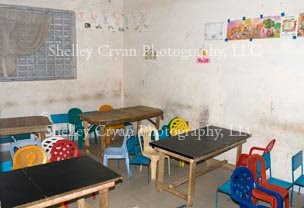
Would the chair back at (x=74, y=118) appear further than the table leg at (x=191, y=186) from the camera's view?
Yes

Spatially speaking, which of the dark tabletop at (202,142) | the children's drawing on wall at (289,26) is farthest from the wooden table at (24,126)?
the children's drawing on wall at (289,26)

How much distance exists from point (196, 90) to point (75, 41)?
9.14ft

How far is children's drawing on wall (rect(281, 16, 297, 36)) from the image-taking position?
3.81 m

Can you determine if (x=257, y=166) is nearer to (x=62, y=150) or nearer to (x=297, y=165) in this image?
(x=297, y=165)

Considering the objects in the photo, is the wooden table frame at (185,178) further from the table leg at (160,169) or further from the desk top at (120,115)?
the desk top at (120,115)

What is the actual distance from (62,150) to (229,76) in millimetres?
2832

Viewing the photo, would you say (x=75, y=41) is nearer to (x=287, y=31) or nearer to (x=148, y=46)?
(x=148, y=46)

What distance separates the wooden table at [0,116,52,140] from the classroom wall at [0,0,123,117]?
3.09 ft

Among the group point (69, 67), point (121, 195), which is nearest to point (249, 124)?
point (121, 195)

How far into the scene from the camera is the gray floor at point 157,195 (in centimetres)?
360

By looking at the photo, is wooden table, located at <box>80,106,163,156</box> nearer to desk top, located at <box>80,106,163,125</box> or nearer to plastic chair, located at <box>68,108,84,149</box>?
desk top, located at <box>80,106,163,125</box>

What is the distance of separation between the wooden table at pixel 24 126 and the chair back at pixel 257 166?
118 inches

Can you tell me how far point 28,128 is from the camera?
4.20m

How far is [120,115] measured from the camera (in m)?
5.26
